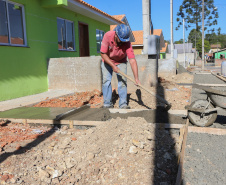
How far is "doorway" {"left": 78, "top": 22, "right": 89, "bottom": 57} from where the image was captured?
11711mm

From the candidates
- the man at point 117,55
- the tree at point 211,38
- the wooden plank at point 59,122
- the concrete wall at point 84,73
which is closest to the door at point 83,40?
the concrete wall at point 84,73

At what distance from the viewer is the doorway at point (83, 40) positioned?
11711 mm

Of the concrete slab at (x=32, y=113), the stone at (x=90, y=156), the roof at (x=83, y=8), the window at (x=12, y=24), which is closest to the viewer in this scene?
the stone at (x=90, y=156)

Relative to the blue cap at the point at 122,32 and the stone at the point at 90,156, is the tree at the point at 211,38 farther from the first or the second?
the stone at the point at 90,156

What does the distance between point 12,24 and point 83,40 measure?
17.7ft

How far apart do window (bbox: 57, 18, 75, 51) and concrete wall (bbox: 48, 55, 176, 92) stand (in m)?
1.80

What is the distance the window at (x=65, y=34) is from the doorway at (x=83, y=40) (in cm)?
109

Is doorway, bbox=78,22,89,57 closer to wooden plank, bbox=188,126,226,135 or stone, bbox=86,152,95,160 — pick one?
wooden plank, bbox=188,126,226,135

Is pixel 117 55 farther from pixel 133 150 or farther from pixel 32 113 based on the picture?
pixel 133 150

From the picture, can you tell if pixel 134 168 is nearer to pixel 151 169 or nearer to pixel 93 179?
pixel 151 169

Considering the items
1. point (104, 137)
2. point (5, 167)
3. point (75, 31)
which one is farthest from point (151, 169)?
point (75, 31)

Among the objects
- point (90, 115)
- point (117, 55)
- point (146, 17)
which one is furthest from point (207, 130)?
point (146, 17)

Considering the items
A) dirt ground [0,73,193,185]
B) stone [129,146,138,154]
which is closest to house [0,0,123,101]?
dirt ground [0,73,193,185]

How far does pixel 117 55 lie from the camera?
479 cm
